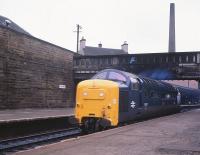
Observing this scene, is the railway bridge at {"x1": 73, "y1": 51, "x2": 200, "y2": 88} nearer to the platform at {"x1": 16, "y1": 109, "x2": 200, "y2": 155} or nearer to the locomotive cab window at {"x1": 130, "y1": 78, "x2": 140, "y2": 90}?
the locomotive cab window at {"x1": 130, "y1": 78, "x2": 140, "y2": 90}

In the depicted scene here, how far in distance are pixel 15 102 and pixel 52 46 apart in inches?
310

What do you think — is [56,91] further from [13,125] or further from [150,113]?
[13,125]

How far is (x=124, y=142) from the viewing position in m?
9.46

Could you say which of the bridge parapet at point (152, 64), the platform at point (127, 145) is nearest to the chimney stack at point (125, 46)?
the bridge parapet at point (152, 64)

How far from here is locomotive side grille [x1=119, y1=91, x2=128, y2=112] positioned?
14156 millimetres

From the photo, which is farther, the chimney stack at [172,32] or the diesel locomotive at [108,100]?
the chimney stack at [172,32]

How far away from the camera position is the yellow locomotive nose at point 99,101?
45.3ft

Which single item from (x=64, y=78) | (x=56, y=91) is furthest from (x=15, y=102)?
(x=64, y=78)

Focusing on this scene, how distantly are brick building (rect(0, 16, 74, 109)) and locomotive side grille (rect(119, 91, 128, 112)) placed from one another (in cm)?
1393

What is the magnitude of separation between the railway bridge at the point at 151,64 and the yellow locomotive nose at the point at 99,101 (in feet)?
69.8

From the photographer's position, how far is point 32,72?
100 feet

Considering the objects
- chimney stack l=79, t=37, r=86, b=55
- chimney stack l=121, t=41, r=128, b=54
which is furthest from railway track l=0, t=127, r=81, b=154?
chimney stack l=121, t=41, r=128, b=54

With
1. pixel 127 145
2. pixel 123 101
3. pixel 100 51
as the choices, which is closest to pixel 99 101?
pixel 123 101

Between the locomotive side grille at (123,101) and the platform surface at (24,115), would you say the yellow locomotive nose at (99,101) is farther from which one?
the platform surface at (24,115)
